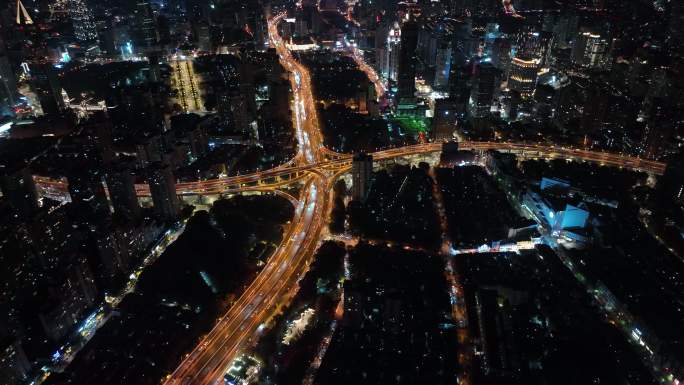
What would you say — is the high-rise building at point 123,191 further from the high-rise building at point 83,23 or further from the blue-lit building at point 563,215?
the high-rise building at point 83,23

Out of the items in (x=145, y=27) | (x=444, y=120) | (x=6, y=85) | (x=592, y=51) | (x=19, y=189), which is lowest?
(x=19, y=189)

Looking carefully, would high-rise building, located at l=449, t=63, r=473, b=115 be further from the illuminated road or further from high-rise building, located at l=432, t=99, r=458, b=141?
the illuminated road

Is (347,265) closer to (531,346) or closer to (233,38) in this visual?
(531,346)

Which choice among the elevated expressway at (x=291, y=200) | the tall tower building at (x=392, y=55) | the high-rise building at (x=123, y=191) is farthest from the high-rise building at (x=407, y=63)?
the high-rise building at (x=123, y=191)

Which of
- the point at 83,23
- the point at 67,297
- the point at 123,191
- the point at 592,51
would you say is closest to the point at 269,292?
the point at 67,297

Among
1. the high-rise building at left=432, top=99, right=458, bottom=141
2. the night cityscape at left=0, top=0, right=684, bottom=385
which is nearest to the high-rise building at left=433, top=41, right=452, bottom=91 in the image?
the night cityscape at left=0, top=0, right=684, bottom=385

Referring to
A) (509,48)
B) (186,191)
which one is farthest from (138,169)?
(509,48)

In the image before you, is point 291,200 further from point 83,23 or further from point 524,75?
point 83,23
